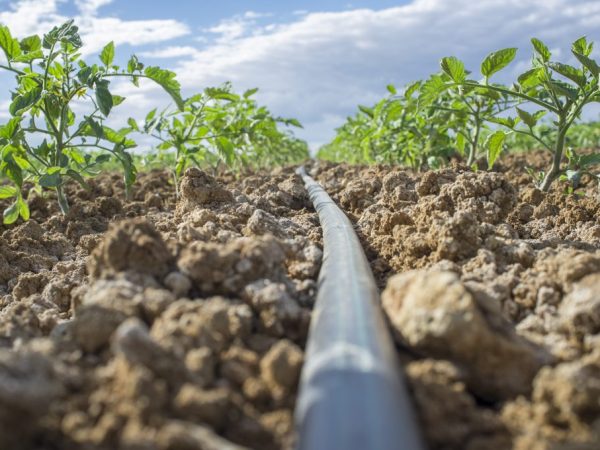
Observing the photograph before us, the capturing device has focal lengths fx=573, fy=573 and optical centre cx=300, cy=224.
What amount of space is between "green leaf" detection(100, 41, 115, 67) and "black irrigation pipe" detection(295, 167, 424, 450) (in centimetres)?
271

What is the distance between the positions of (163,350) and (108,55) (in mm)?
2876

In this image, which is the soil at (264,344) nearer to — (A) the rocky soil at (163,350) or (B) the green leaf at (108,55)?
(A) the rocky soil at (163,350)

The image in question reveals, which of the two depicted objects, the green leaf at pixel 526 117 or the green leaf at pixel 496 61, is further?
the green leaf at pixel 526 117

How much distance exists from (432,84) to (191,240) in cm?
168

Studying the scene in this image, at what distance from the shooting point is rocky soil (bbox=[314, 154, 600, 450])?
4.00ft

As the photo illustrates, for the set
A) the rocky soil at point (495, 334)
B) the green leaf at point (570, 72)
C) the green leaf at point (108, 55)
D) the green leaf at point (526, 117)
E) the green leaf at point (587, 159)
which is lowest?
the rocky soil at point (495, 334)

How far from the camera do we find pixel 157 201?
466 centimetres

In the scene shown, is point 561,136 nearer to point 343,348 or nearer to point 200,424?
point 343,348

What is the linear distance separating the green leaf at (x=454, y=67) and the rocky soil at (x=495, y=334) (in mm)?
1028

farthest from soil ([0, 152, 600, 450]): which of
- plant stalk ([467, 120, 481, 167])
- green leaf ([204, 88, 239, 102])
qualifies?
green leaf ([204, 88, 239, 102])

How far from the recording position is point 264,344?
150 centimetres

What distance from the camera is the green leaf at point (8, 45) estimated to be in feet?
11.2

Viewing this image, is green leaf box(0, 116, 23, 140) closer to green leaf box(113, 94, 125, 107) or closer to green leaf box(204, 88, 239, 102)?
green leaf box(113, 94, 125, 107)

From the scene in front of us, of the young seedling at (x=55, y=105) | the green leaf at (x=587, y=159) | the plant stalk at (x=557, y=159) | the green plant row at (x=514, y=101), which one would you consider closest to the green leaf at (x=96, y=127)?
the young seedling at (x=55, y=105)
